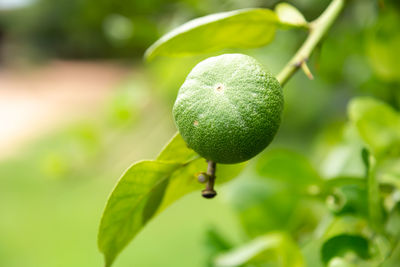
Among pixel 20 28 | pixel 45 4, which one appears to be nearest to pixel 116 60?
pixel 45 4

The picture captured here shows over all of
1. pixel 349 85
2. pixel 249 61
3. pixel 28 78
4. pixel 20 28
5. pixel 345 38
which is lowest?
pixel 28 78

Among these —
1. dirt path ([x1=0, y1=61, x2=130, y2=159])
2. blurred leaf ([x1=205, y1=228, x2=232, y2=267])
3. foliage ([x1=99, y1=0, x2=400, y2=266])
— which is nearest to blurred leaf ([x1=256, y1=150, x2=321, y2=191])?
foliage ([x1=99, y1=0, x2=400, y2=266])

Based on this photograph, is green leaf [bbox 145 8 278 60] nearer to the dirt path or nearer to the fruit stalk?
the fruit stalk

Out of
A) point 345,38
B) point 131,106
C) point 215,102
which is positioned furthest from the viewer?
point 131,106

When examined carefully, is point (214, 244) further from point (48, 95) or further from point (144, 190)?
point (48, 95)

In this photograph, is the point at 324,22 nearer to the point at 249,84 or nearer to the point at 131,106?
the point at 249,84

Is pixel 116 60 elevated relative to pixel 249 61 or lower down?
lower down
